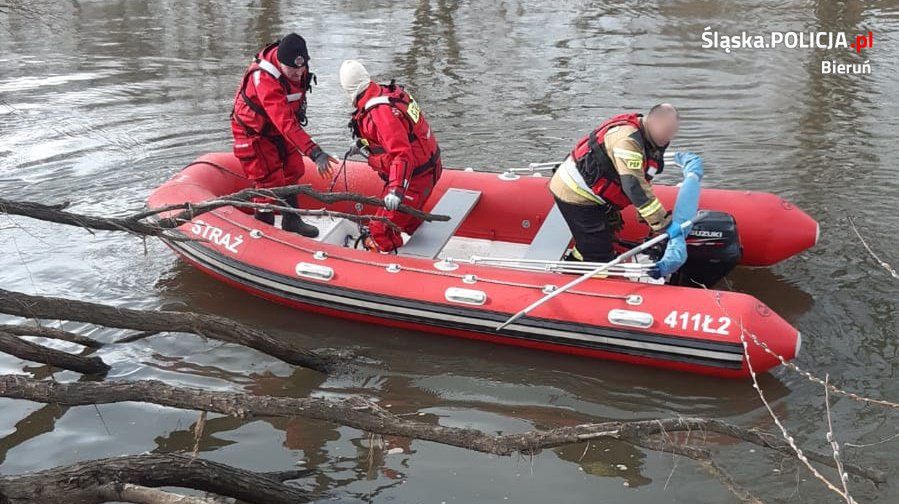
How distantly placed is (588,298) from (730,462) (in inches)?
41.6

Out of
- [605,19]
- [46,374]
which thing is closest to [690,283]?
[46,374]

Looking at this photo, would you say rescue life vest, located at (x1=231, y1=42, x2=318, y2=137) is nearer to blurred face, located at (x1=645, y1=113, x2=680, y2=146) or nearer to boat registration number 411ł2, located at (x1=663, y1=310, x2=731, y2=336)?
blurred face, located at (x1=645, y1=113, x2=680, y2=146)

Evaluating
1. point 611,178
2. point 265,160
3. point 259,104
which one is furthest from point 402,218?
point 611,178

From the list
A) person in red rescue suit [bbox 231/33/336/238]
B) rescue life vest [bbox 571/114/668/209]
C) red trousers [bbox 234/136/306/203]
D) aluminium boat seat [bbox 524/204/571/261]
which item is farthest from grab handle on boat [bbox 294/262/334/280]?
rescue life vest [bbox 571/114/668/209]

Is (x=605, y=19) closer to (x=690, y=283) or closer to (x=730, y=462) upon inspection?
(x=690, y=283)

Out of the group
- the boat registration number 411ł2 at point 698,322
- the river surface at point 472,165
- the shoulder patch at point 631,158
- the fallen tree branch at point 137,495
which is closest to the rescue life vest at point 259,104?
the river surface at point 472,165

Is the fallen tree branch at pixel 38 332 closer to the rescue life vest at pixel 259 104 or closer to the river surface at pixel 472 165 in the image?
the river surface at pixel 472 165

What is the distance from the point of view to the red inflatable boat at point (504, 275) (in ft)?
14.5

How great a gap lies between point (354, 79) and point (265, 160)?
90cm

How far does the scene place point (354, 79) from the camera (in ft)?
16.8

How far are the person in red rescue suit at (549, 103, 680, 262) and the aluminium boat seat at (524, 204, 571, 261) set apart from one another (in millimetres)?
103

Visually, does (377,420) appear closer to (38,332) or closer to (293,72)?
(38,332)

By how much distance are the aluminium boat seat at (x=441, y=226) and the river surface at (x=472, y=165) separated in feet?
1.61

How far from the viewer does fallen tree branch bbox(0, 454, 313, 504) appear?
10.1ft
